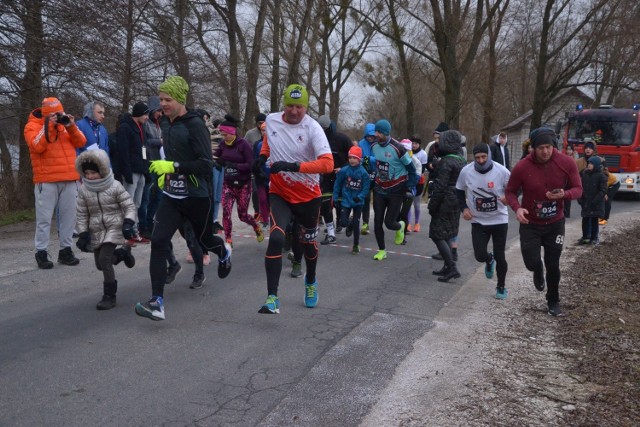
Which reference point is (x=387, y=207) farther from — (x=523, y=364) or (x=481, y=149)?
(x=523, y=364)

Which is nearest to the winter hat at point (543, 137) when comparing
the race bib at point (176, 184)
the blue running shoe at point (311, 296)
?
the blue running shoe at point (311, 296)

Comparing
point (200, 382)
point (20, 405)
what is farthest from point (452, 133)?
point (20, 405)

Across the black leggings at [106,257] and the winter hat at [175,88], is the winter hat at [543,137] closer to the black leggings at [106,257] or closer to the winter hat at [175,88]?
the winter hat at [175,88]

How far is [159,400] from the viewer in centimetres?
420

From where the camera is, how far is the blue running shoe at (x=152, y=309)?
18.4 ft

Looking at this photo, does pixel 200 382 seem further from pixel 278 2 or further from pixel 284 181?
pixel 278 2

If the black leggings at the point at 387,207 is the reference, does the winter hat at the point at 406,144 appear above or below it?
above

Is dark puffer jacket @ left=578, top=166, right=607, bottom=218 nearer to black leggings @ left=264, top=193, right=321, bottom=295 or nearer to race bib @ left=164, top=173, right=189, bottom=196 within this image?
black leggings @ left=264, top=193, right=321, bottom=295

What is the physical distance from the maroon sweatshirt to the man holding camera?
527cm

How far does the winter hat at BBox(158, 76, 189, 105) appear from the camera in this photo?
18.6 ft

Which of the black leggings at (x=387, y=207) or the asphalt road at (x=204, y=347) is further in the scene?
the black leggings at (x=387, y=207)

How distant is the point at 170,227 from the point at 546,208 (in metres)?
3.75

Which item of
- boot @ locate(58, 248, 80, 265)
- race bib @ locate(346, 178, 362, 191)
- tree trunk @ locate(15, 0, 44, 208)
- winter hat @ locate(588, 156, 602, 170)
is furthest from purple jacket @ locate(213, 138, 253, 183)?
winter hat @ locate(588, 156, 602, 170)

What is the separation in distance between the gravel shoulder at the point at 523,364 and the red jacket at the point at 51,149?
4.94 m
